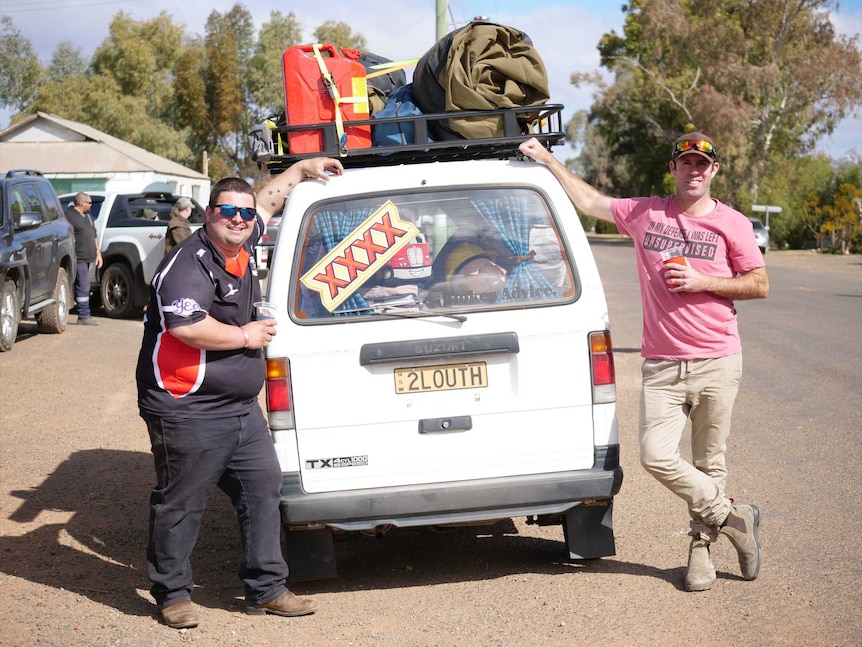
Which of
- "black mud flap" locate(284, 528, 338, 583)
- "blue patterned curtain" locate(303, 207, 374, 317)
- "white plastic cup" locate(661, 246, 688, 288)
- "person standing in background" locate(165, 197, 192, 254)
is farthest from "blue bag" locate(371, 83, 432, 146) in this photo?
"person standing in background" locate(165, 197, 192, 254)

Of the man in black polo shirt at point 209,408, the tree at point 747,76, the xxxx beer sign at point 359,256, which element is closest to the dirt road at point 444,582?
the man in black polo shirt at point 209,408

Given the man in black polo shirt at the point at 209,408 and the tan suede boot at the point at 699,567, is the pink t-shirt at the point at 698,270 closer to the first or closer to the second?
the tan suede boot at the point at 699,567

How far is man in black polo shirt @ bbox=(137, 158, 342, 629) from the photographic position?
15.1 ft

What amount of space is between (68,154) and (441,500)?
142 feet

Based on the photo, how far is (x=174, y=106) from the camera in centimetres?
6856

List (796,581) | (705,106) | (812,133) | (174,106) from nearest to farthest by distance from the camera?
(796,581) < (705,106) < (812,133) < (174,106)

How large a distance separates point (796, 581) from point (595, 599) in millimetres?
981

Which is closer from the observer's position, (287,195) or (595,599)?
(595,599)

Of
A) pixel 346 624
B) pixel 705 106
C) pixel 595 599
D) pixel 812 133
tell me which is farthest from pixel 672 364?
pixel 812 133

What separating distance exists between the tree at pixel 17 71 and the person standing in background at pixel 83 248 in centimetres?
6493

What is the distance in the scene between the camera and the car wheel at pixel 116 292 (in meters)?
17.4

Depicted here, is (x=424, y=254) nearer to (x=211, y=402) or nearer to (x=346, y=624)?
(x=211, y=402)

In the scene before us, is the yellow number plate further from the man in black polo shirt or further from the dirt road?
the dirt road

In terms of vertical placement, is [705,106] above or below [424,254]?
above
